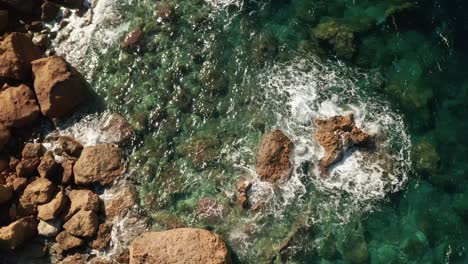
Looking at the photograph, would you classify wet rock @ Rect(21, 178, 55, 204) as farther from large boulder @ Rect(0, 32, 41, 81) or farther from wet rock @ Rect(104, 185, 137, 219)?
large boulder @ Rect(0, 32, 41, 81)

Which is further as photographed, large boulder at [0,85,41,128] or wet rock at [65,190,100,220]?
large boulder at [0,85,41,128]

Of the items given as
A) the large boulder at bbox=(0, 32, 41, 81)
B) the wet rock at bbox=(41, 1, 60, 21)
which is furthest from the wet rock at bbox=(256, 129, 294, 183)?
the wet rock at bbox=(41, 1, 60, 21)

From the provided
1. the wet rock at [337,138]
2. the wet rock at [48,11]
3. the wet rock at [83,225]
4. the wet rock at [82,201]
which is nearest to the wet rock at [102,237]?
the wet rock at [83,225]

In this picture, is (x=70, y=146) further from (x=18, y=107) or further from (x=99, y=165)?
(x=18, y=107)

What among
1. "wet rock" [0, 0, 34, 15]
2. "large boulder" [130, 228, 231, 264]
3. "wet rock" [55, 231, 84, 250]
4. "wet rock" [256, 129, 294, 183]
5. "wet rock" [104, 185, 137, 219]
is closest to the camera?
"large boulder" [130, 228, 231, 264]

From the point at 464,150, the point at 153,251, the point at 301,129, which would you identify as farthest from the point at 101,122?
the point at 464,150

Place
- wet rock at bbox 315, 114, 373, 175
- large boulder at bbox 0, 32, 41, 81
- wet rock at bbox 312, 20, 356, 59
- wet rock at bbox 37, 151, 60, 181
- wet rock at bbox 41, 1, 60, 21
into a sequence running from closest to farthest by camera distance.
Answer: wet rock at bbox 37, 151, 60, 181 → wet rock at bbox 315, 114, 373, 175 → large boulder at bbox 0, 32, 41, 81 → wet rock at bbox 312, 20, 356, 59 → wet rock at bbox 41, 1, 60, 21
